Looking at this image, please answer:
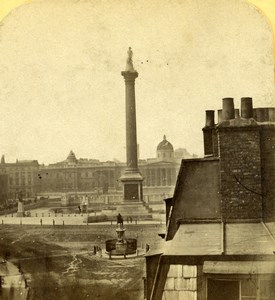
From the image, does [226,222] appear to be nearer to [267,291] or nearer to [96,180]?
[267,291]

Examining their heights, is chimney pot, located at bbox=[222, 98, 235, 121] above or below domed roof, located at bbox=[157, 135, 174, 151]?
above

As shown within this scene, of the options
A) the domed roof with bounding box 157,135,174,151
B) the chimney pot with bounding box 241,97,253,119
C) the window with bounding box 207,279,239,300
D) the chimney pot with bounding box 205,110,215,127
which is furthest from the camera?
the domed roof with bounding box 157,135,174,151

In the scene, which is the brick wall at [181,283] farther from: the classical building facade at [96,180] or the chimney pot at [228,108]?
the classical building facade at [96,180]

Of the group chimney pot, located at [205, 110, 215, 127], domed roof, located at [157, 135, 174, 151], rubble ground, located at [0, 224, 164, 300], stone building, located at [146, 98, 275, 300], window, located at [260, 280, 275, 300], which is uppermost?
chimney pot, located at [205, 110, 215, 127]

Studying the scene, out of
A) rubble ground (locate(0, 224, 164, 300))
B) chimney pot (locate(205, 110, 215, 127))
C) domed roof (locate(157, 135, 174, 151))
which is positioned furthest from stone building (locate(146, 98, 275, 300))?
rubble ground (locate(0, 224, 164, 300))

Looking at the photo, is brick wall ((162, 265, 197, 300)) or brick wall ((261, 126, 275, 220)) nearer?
brick wall ((162, 265, 197, 300))

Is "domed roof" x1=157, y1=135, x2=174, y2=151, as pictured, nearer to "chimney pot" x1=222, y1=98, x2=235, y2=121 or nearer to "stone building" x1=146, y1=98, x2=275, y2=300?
"stone building" x1=146, y1=98, x2=275, y2=300

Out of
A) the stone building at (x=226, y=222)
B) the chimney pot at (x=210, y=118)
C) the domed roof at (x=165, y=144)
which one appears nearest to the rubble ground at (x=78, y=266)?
the stone building at (x=226, y=222)

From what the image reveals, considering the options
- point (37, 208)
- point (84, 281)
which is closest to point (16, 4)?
point (84, 281)

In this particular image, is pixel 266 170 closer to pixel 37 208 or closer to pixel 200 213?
pixel 200 213
